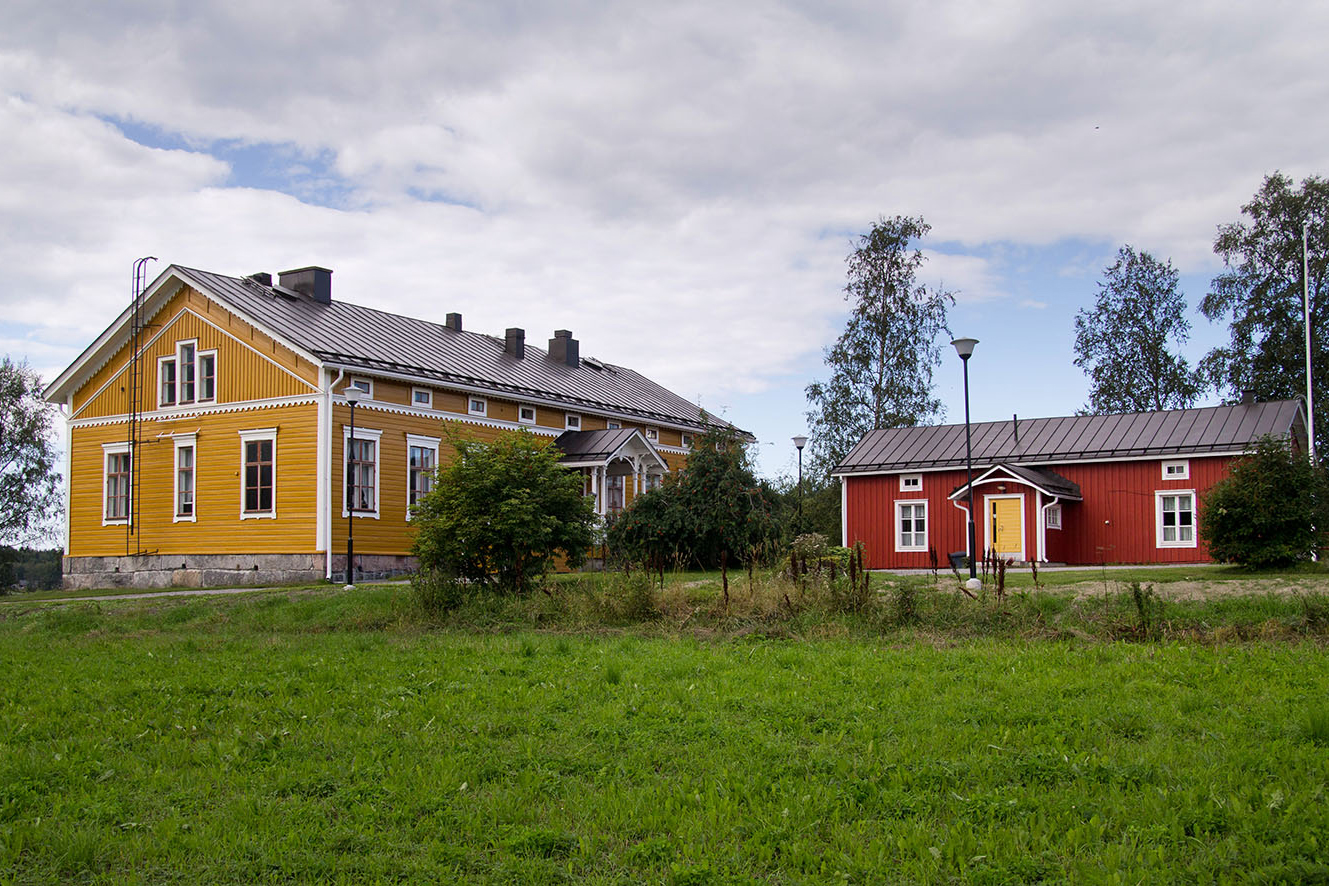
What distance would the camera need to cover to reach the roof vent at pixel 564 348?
1479 inches

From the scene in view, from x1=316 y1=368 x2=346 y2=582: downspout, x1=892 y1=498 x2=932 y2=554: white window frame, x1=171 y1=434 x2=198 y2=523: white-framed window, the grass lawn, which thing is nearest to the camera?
the grass lawn

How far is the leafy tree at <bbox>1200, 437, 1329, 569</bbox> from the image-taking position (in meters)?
17.8

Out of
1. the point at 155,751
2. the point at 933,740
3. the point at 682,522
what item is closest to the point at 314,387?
the point at 682,522

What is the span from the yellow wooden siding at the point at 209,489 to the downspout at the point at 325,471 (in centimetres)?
22

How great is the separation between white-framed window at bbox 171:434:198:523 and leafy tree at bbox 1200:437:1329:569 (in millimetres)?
23048

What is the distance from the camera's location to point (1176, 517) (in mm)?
27266

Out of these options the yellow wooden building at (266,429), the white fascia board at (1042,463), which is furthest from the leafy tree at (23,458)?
the white fascia board at (1042,463)

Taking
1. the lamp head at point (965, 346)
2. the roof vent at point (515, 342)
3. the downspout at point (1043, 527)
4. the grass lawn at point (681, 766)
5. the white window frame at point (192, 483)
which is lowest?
the grass lawn at point (681, 766)

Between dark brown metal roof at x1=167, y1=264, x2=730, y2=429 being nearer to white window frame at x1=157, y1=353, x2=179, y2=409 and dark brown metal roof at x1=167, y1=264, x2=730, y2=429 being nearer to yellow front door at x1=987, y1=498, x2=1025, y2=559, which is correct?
white window frame at x1=157, y1=353, x2=179, y2=409

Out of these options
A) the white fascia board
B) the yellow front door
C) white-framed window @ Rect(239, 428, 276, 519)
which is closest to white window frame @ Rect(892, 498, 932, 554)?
the white fascia board

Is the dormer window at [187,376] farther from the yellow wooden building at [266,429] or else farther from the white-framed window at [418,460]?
the white-framed window at [418,460]

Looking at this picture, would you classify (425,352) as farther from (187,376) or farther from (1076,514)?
(1076,514)

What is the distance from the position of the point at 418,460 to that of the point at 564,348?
1119 centimetres

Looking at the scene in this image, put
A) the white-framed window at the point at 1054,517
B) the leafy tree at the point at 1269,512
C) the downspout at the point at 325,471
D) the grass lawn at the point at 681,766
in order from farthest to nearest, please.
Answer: the white-framed window at the point at 1054,517 → the downspout at the point at 325,471 → the leafy tree at the point at 1269,512 → the grass lawn at the point at 681,766
